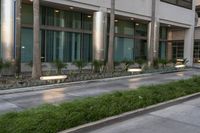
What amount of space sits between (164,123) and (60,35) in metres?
16.9

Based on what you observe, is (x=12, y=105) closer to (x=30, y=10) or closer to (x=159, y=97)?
(x=159, y=97)

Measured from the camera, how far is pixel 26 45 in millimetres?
21516

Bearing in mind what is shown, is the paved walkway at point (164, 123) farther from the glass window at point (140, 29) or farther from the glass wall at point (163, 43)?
the glass wall at point (163, 43)

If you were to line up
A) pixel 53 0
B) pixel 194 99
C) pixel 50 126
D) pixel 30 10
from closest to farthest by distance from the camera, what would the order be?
pixel 50 126 → pixel 194 99 → pixel 53 0 → pixel 30 10

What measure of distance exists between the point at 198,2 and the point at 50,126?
37.2 metres

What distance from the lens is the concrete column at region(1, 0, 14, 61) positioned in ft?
57.9

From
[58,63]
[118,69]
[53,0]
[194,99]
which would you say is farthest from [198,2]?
[194,99]

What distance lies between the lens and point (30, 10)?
70.8 feet

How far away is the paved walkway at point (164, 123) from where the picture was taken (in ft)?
23.7

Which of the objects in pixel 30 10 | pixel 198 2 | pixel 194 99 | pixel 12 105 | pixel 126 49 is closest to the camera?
pixel 12 105

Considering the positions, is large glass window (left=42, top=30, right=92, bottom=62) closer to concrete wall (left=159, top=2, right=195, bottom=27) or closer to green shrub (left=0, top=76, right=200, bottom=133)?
concrete wall (left=159, top=2, right=195, bottom=27)

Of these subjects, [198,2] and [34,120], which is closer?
[34,120]

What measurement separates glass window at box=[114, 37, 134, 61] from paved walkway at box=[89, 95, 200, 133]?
18939 millimetres

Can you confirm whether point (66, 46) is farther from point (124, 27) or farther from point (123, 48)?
point (124, 27)
